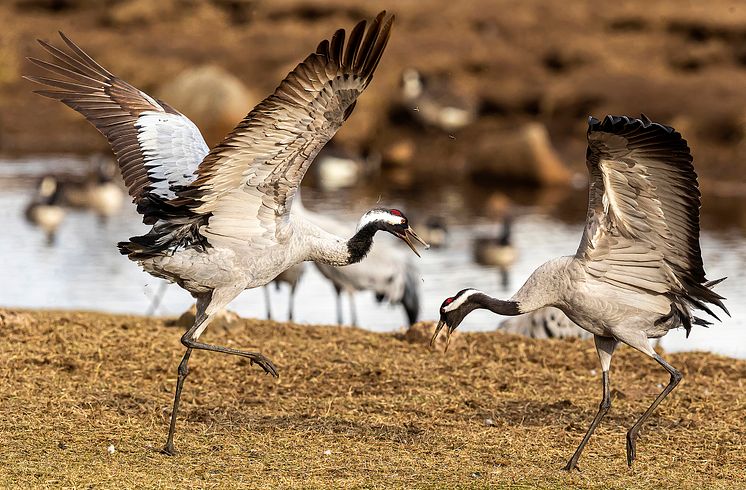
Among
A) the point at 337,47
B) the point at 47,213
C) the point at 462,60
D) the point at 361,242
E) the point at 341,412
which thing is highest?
the point at 462,60

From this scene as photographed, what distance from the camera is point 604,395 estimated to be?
6.95 m

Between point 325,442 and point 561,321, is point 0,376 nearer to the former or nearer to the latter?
point 325,442

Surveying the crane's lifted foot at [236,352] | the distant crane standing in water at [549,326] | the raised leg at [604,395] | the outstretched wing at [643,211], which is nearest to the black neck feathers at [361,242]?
the crane's lifted foot at [236,352]

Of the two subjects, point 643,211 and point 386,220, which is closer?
point 643,211

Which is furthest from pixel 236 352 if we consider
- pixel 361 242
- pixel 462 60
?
pixel 462 60

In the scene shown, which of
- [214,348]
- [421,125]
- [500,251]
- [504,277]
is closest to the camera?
[214,348]

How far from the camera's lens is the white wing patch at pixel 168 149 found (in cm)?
729

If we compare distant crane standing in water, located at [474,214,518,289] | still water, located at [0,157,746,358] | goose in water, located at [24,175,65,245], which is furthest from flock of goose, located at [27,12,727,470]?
goose in water, located at [24,175,65,245]

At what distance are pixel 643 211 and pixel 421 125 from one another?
17766 millimetres

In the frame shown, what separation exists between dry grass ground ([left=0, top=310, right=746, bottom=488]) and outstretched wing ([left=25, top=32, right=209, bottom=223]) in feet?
4.35

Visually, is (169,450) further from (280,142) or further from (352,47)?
(352,47)

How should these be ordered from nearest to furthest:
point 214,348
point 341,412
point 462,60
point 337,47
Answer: point 337,47
point 214,348
point 341,412
point 462,60

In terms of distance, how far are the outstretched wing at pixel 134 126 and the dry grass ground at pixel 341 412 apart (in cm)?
133

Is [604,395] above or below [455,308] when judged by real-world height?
below
